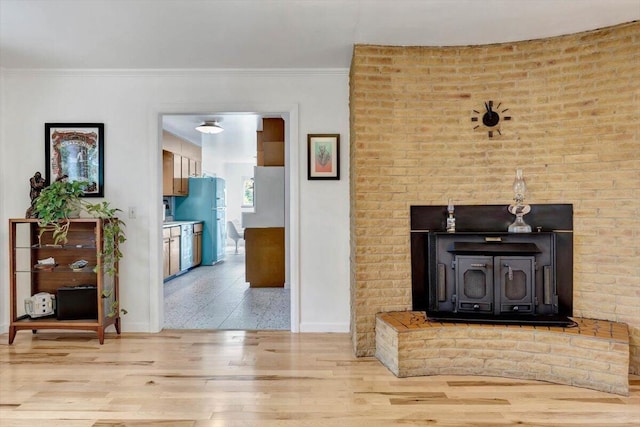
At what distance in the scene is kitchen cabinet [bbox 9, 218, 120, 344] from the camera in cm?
339

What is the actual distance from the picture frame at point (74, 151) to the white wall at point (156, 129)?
0.21 ft

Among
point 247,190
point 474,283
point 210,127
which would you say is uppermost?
point 210,127

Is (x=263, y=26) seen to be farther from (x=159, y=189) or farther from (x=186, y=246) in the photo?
(x=186, y=246)

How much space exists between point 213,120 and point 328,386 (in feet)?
14.6

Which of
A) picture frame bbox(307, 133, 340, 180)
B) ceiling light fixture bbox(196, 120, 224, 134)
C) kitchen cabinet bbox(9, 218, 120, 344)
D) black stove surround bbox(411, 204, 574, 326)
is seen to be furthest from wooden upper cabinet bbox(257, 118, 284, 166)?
black stove surround bbox(411, 204, 574, 326)

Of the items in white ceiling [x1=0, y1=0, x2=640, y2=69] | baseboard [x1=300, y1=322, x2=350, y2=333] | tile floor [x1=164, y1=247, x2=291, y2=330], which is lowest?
tile floor [x1=164, y1=247, x2=291, y2=330]

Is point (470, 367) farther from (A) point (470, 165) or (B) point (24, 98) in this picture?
(B) point (24, 98)

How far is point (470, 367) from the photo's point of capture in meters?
2.77

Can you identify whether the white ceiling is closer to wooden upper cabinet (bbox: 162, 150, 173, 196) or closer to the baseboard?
the baseboard

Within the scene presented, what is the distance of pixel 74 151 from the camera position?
370 cm

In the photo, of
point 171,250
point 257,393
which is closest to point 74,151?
point 257,393

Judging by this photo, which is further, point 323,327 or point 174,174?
point 174,174

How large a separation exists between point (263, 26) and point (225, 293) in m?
3.61

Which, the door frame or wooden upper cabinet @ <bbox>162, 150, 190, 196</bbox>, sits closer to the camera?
the door frame
